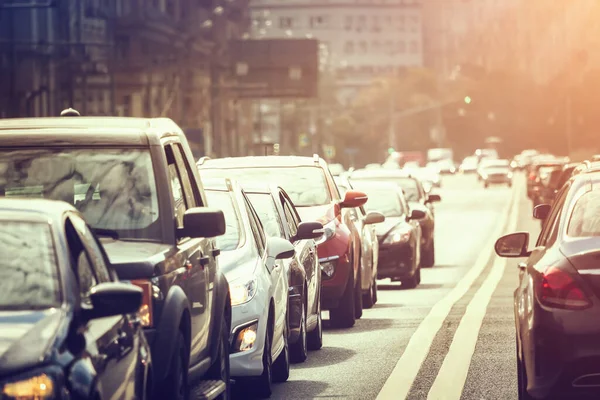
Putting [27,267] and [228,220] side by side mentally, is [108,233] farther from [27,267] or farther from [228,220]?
[228,220]

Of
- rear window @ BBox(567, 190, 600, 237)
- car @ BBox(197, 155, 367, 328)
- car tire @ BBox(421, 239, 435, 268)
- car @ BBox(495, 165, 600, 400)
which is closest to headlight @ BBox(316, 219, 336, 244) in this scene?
car @ BBox(197, 155, 367, 328)

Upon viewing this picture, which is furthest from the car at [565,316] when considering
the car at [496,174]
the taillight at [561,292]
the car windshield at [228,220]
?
the car at [496,174]

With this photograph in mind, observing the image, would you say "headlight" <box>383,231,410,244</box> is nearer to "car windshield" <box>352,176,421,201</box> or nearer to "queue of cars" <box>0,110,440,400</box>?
"car windshield" <box>352,176,421,201</box>

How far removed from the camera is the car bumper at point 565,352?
842cm

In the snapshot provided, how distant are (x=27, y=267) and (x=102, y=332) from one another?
1.26 feet

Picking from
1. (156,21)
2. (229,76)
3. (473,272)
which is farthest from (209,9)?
→ (473,272)

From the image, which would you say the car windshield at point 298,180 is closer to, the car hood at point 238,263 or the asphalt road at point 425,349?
the asphalt road at point 425,349

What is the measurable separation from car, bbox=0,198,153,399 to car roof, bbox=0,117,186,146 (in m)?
1.66

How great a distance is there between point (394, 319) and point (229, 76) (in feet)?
258

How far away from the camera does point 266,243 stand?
41.7ft

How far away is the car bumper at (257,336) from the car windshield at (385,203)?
15.2 meters

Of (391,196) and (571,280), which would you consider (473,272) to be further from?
(571,280)

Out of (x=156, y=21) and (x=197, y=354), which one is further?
(x=156, y=21)

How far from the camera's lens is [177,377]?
8.31m
